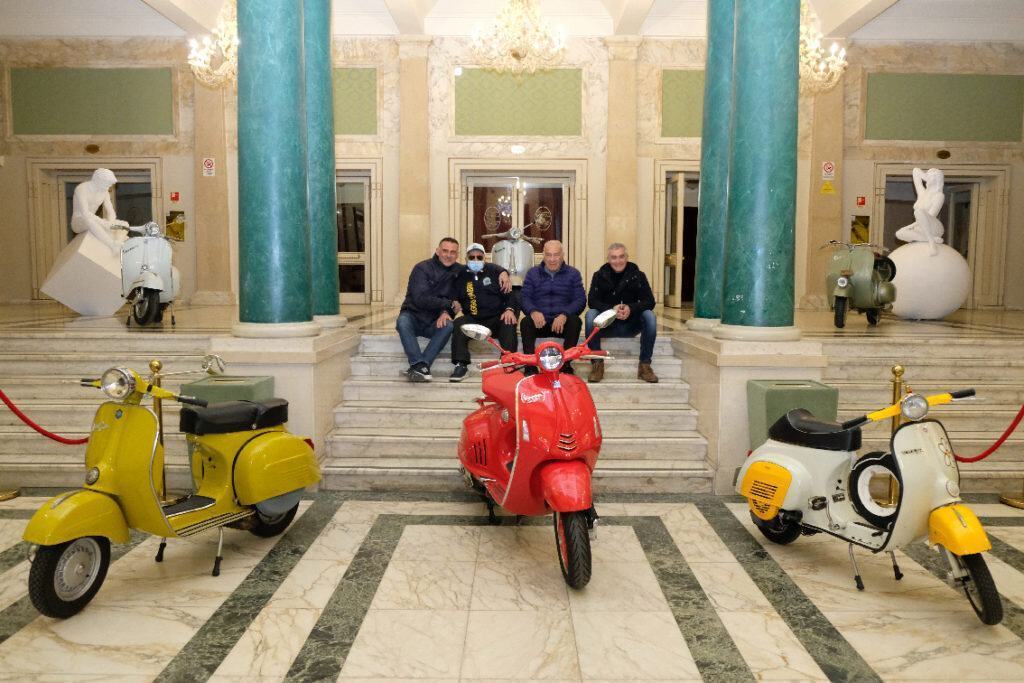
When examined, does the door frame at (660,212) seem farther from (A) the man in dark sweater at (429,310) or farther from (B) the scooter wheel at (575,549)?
(B) the scooter wheel at (575,549)

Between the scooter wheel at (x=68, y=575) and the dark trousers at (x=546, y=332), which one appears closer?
the scooter wheel at (x=68, y=575)

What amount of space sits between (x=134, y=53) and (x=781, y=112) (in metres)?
11.3

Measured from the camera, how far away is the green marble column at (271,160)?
512cm

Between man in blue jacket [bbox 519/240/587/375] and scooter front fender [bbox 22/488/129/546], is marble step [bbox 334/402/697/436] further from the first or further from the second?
scooter front fender [bbox 22/488/129/546]

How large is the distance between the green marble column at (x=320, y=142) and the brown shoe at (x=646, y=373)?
284cm

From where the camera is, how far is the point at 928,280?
30.6ft

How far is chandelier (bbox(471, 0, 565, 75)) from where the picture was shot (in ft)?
30.1

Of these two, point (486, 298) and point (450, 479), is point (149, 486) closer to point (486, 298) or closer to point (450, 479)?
point (450, 479)

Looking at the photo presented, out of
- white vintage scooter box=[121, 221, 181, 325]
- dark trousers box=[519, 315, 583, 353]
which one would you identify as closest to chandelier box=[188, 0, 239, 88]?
white vintage scooter box=[121, 221, 181, 325]

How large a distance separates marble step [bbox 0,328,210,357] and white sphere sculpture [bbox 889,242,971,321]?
815 centimetres

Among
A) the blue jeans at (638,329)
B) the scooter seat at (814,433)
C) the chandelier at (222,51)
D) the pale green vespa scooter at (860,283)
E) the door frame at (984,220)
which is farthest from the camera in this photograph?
the door frame at (984,220)

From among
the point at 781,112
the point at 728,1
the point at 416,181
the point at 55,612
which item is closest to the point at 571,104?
the point at 416,181

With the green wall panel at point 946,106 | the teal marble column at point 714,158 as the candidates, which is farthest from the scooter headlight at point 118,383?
the green wall panel at point 946,106

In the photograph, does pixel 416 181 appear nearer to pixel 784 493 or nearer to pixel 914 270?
pixel 914 270
